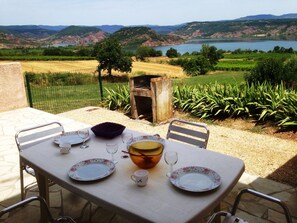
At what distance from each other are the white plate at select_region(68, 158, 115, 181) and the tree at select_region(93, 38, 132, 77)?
27278mm

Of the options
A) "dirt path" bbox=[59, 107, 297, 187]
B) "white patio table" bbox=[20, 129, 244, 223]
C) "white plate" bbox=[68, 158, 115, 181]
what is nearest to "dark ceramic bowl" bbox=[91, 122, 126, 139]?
"white patio table" bbox=[20, 129, 244, 223]

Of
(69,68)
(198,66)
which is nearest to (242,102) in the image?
(69,68)

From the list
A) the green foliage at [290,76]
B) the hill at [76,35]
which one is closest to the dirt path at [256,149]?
the green foliage at [290,76]

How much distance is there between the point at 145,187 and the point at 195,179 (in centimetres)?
34

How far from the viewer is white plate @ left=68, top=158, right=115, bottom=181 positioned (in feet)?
6.42

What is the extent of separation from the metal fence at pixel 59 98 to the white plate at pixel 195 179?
6795 millimetres

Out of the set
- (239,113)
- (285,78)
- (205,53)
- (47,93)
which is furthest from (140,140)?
(205,53)

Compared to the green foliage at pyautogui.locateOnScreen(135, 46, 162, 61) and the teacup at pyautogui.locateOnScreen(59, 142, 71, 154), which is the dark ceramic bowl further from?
the green foliage at pyautogui.locateOnScreen(135, 46, 162, 61)

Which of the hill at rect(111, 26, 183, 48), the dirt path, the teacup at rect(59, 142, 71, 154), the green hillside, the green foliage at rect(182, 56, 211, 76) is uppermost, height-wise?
the green hillside

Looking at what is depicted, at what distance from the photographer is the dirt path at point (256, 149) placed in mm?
3869

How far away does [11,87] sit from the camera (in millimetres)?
7652

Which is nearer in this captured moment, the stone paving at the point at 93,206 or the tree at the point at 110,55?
the stone paving at the point at 93,206

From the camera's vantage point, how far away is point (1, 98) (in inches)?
297

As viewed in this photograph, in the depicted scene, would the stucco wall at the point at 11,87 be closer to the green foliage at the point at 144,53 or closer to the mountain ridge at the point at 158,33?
the green foliage at the point at 144,53
